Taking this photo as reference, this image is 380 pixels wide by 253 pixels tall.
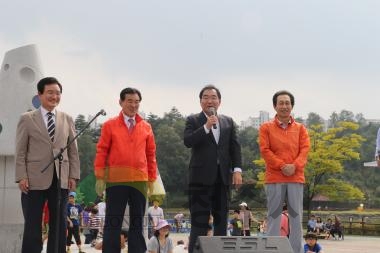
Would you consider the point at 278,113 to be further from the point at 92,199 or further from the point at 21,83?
the point at 92,199

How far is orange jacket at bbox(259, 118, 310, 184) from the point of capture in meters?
6.67

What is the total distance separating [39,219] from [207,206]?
170cm

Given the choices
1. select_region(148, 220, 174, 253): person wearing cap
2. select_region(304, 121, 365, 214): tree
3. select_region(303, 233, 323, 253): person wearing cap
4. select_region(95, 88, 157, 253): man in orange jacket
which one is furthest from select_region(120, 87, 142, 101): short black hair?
select_region(304, 121, 365, 214): tree

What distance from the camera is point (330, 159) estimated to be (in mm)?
36875

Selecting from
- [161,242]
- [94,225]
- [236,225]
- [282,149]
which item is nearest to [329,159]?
[236,225]

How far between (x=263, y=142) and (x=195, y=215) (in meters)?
1.17

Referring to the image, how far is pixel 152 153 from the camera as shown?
21.5 feet

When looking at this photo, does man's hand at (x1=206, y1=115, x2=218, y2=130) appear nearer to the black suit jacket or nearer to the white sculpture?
the black suit jacket

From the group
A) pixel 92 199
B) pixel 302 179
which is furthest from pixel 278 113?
pixel 92 199

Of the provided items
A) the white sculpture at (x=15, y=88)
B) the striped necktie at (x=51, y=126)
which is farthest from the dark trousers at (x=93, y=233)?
the striped necktie at (x=51, y=126)

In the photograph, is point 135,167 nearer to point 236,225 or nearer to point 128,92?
point 128,92

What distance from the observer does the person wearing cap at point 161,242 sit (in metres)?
8.78

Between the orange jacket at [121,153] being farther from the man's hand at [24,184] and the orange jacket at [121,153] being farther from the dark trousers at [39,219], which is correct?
the man's hand at [24,184]

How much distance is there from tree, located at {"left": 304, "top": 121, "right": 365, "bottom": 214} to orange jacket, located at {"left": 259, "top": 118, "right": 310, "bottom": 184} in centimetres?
2960
